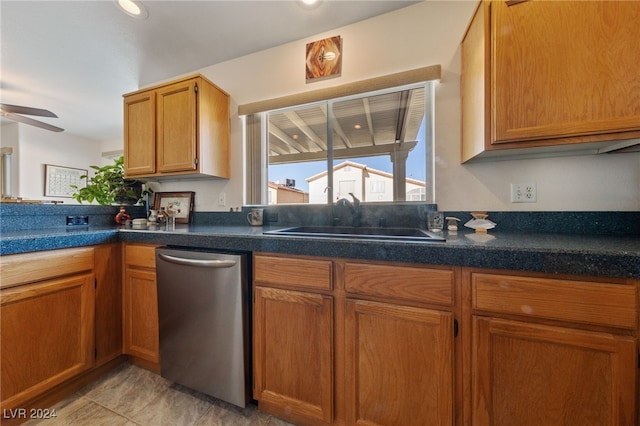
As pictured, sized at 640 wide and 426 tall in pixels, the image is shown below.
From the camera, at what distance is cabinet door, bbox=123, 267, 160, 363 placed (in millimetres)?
1464

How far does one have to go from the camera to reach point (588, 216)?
3.90 ft

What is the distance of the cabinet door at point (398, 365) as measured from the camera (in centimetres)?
88

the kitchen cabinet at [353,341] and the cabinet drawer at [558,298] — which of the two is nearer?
the cabinet drawer at [558,298]

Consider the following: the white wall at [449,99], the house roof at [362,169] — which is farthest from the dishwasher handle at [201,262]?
the white wall at [449,99]

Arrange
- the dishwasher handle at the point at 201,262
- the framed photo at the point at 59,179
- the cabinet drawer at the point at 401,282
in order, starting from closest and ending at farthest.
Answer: the cabinet drawer at the point at 401,282, the dishwasher handle at the point at 201,262, the framed photo at the point at 59,179

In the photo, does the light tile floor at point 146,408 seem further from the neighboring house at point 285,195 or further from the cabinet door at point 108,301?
the neighboring house at point 285,195

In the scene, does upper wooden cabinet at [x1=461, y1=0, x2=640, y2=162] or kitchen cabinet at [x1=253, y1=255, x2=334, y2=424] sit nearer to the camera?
upper wooden cabinet at [x1=461, y1=0, x2=640, y2=162]

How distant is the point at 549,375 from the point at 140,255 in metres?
2.04

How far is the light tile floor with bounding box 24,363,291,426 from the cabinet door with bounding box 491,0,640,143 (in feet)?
6.07

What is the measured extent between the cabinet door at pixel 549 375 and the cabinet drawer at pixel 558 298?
49 mm

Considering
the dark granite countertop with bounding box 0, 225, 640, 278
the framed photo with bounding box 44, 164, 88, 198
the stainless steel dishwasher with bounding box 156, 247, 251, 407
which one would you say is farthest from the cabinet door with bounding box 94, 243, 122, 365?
the framed photo with bounding box 44, 164, 88, 198

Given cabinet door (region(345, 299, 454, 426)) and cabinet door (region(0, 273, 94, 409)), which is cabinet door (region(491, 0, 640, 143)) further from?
cabinet door (region(0, 273, 94, 409))

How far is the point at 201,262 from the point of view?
1.21m

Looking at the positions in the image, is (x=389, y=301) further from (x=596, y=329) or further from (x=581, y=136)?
(x=581, y=136)
